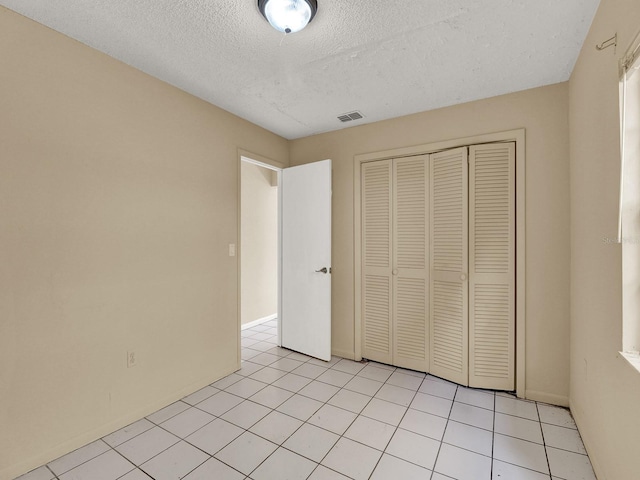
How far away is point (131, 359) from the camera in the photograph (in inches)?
82.9

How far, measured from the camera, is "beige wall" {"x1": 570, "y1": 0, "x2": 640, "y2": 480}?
4.13ft

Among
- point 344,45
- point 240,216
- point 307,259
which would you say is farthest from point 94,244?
point 344,45

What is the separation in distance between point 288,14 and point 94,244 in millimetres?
1797

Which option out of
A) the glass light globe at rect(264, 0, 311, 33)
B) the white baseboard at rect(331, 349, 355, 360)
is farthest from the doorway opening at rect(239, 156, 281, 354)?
the glass light globe at rect(264, 0, 311, 33)

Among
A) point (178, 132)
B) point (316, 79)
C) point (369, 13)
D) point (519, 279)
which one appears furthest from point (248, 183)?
point (519, 279)

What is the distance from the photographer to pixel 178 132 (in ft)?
7.98

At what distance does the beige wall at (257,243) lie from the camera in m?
4.55

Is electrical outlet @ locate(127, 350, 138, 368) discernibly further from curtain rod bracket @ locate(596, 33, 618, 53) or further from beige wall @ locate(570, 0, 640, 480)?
curtain rod bracket @ locate(596, 33, 618, 53)

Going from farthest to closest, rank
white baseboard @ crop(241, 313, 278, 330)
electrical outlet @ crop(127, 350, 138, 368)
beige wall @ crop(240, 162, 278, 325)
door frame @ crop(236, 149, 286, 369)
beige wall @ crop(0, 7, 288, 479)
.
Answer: beige wall @ crop(240, 162, 278, 325), white baseboard @ crop(241, 313, 278, 330), door frame @ crop(236, 149, 286, 369), electrical outlet @ crop(127, 350, 138, 368), beige wall @ crop(0, 7, 288, 479)

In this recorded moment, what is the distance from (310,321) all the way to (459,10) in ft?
9.32

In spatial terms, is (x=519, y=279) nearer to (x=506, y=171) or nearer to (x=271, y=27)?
(x=506, y=171)

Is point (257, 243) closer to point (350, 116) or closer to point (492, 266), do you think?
point (350, 116)

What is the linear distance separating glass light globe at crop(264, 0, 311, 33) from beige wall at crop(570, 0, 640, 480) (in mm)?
1387

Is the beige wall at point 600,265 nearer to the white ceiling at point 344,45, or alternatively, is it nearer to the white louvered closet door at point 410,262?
the white ceiling at point 344,45
